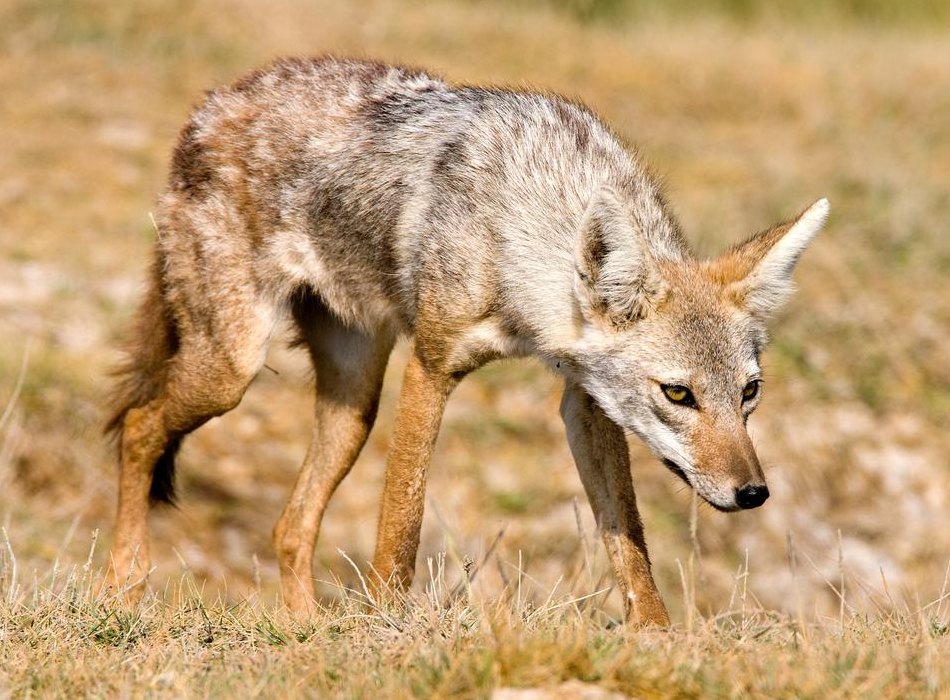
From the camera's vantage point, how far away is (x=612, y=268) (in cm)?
475

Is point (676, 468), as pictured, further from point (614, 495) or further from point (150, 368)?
point (150, 368)

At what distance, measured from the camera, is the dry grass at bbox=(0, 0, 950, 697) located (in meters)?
3.66

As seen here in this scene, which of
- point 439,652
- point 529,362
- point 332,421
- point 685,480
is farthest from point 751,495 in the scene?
point 529,362

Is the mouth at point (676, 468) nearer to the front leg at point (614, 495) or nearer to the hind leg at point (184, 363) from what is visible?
the front leg at point (614, 495)

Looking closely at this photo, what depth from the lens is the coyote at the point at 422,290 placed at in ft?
15.6

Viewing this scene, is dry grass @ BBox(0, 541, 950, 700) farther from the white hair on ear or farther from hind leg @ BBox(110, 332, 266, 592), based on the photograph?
hind leg @ BBox(110, 332, 266, 592)

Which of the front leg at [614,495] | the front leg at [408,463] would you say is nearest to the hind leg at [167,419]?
the front leg at [408,463]

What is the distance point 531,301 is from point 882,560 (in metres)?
5.09

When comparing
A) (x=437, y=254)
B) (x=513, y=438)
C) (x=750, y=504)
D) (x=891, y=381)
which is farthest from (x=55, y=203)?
(x=750, y=504)

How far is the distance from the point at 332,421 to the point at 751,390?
233 centimetres

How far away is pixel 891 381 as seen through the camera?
1045cm

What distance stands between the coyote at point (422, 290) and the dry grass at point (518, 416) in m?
0.49

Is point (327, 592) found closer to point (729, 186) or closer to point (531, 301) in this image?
point (531, 301)

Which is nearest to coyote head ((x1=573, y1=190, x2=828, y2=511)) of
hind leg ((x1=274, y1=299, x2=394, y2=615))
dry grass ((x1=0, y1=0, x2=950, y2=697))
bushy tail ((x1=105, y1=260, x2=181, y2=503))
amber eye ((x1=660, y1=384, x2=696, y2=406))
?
amber eye ((x1=660, y1=384, x2=696, y2=406))
